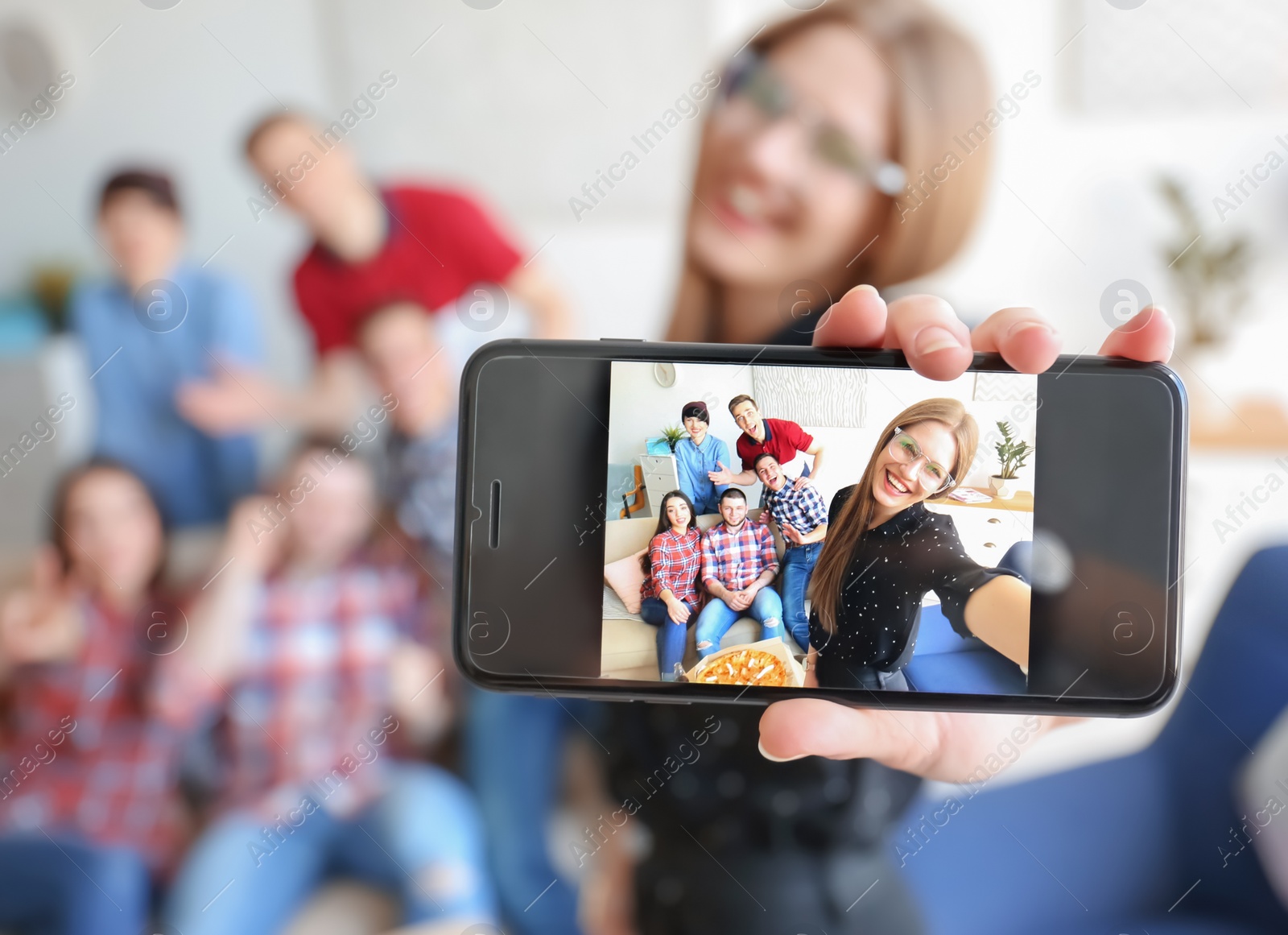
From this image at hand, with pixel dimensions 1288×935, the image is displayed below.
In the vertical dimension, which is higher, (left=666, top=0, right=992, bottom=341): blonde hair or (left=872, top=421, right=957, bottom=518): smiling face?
(left=666, top=0, right=992, bottom=341): blonde hair

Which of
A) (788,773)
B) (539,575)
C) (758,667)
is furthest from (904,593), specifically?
(788,773)

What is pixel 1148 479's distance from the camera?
1.28 ft

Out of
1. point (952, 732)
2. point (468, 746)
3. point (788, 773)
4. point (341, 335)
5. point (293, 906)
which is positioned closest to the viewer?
point (952, 732)

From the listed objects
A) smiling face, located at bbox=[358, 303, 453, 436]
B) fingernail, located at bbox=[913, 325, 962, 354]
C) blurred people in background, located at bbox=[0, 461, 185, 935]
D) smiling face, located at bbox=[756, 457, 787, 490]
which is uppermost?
smiling face, located at bbox=[358, 303, 453, 436]


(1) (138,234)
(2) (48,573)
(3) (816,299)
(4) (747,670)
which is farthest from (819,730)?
(1) (138,234)

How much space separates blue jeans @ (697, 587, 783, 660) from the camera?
40 cm

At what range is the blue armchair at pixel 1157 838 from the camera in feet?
2.24

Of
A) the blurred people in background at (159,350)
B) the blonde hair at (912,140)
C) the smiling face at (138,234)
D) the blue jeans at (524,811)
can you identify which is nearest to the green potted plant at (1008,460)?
the blonde hair at (912,140)

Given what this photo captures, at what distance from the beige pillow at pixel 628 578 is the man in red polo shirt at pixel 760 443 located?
0.21 feet

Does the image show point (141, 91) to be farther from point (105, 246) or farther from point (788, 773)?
point (788, 773)

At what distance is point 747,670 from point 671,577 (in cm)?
7

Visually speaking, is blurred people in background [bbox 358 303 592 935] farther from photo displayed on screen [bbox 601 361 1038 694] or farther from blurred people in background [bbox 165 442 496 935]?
photo displayed on screen [bbox 601 361 1038 694]

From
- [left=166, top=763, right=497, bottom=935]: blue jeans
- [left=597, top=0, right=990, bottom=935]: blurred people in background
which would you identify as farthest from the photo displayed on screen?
[left=166, top=763, right=497, bottom=935]: blue jeans

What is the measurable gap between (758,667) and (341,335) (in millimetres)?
929
